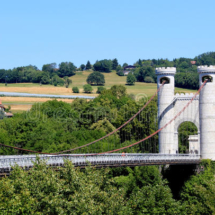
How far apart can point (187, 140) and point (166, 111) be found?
13.1 metres

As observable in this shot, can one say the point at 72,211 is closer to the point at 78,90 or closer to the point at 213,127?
the point at 213,127

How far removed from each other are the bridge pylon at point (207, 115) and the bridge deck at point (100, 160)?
4.19 feet

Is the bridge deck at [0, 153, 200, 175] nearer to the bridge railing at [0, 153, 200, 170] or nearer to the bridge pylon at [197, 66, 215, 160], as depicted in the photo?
the bridge railing at [0, 153, 200, 170]

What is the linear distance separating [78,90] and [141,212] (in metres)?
117

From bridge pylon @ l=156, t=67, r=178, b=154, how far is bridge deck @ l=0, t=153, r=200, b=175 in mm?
3464

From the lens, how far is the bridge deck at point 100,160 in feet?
148

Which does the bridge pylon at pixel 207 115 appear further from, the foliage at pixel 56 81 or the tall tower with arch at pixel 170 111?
the foliage at pixel 56 81

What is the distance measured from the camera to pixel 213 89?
5812 centimetres

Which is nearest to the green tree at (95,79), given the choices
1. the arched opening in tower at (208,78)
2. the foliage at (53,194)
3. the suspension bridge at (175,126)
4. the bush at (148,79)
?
the bush at (148,79)

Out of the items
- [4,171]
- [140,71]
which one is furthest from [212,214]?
[140,71]

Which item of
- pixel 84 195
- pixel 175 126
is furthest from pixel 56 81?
pixel 84 195

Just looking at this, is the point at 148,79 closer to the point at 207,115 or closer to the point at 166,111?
the point at 166,111

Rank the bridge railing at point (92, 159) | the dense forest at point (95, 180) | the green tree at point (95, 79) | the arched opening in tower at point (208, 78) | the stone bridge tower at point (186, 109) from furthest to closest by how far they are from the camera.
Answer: the green tree at point (95, 79) < the arched opening in tower at point (208, 78) < the stone bridge tower at point (186, 109) < the bridge railing at point (92, 159) < the dense forest at point (95, 180)

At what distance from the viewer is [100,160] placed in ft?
168
